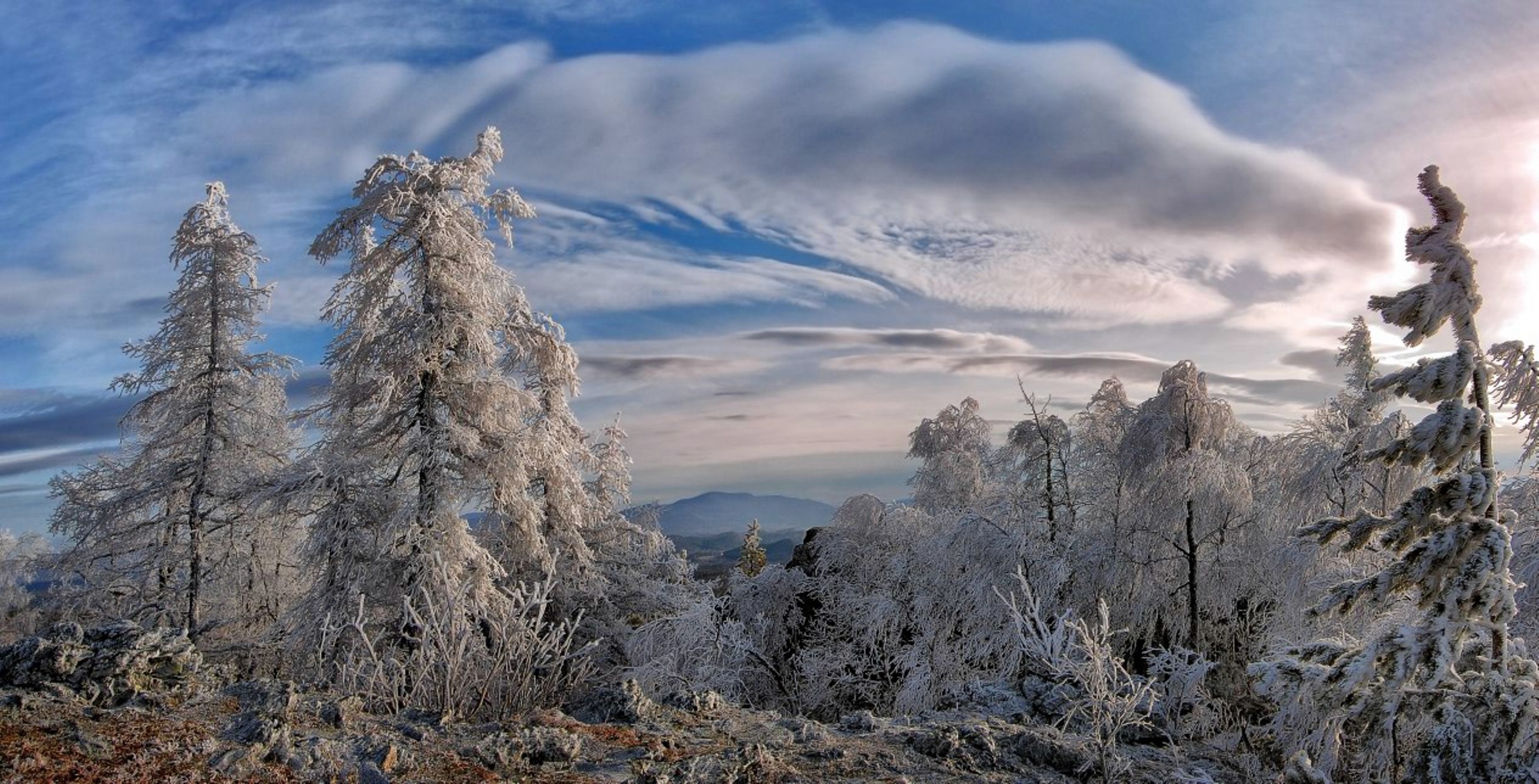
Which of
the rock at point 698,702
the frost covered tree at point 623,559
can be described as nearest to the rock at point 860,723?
the rock at point 698,702

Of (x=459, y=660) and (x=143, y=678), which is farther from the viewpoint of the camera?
(x=459, y=660)

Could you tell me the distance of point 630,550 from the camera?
17.5 metres

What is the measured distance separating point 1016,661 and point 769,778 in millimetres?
9017

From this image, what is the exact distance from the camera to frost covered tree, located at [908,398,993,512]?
23.5 meters

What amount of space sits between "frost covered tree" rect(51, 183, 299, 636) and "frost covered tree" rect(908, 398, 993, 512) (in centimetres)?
1540

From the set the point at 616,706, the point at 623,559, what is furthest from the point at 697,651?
the point at 616,706

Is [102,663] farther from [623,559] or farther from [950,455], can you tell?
[950,455]

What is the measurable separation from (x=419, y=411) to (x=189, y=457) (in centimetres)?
614

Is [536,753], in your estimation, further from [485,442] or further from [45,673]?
[485,442]

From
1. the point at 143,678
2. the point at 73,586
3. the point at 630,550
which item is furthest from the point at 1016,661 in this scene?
the point at 73,586

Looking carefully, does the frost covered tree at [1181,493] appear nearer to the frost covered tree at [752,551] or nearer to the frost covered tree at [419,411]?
the frost covered tree at [419,411]

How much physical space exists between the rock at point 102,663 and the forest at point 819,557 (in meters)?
0.06

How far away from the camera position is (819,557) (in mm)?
17109

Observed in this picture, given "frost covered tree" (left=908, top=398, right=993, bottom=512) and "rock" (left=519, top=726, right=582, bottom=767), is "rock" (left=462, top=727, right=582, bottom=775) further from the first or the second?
"frost covered tree" (left=908, top=398, right=993, bottom=512)
